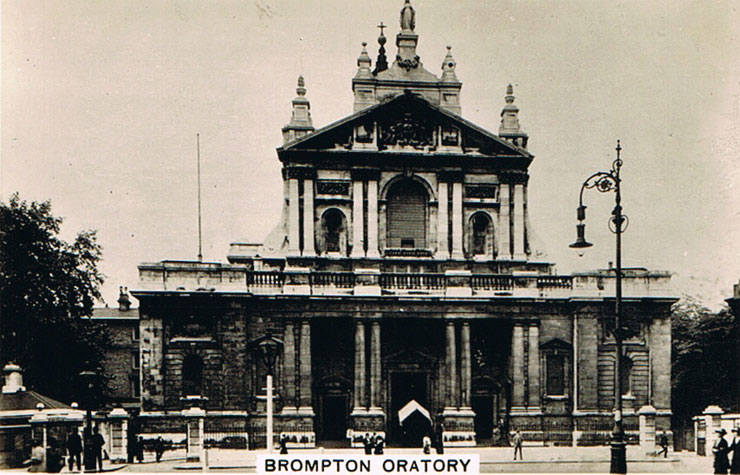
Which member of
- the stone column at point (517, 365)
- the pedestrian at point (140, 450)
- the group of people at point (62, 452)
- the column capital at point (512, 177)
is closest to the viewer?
the group of people at point (62, 452)

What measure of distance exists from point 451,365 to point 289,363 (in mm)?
6609

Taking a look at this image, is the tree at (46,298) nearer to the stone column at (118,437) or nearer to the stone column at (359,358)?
the stone column at (118,437)

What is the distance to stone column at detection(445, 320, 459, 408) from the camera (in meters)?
37.7

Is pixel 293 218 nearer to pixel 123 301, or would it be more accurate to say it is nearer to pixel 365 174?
pixel 365 174

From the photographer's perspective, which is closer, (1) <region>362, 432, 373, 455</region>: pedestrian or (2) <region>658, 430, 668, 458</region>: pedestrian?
(1) <region>362, 432, 373, 455</region>: pedestrian

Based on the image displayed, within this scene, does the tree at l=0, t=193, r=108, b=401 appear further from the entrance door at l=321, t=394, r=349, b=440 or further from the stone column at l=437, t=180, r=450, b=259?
the stone column at l=437, t=180, r=450, b=259

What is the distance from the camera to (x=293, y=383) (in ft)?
123

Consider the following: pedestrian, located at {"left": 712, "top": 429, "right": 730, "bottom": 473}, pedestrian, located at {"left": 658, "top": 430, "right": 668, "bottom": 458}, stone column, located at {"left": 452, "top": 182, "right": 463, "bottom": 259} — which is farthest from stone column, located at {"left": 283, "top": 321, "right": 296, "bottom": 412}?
pedestrian, located at {"left": 712, "top": 429, "right": 730, "bottom": 473}

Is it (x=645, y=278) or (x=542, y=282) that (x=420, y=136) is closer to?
(x=542, y=282)

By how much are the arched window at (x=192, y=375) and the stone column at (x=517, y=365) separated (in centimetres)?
1276

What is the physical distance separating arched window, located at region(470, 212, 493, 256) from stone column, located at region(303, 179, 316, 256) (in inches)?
277

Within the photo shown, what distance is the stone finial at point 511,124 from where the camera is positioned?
137ft

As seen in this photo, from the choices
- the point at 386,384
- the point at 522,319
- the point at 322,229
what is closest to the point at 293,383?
the point at 386,384

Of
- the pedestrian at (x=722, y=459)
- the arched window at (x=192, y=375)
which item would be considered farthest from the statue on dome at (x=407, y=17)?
the pedestrian at (x=722, y=459)
